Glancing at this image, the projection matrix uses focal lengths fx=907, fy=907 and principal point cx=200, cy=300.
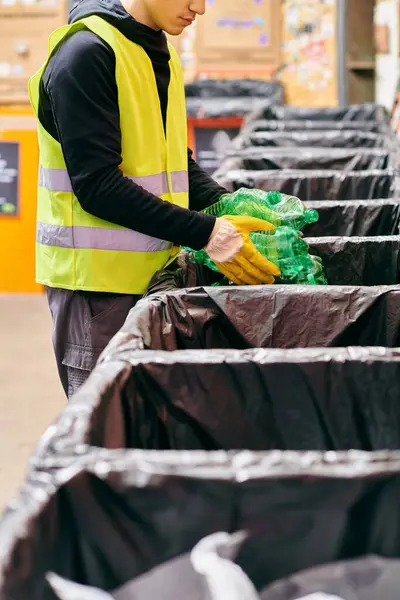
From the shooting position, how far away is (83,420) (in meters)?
1.09

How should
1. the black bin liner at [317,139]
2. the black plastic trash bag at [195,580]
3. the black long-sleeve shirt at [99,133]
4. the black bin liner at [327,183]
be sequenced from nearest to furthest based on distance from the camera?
the black plastic trash bag at [195,580] < the black long-sleeve shirt at [99,133] < the black bin liner at [327,183] < the black bin liner at [317,139]

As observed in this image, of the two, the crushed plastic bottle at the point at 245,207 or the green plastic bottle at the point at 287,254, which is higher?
the crushed plastic bottle at the point at 245,207

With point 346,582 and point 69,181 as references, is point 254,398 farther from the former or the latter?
point 69,181

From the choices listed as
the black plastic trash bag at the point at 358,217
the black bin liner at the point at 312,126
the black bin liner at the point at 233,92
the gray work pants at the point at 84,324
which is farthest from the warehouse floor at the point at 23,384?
the black bin liner at the point at 233,92

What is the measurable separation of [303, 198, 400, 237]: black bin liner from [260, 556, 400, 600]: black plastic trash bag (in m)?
1.71

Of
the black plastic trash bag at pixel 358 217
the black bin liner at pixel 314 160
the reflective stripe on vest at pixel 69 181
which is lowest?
the black plastic trash bag at pixel 358 217

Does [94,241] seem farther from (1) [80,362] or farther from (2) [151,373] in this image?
(2) [151,373]

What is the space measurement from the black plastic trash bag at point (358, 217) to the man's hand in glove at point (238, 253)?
74 cm

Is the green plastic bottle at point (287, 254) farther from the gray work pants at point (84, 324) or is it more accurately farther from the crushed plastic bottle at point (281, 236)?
the gray work pants at point (84, 324)

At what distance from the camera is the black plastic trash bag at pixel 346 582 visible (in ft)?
3.07

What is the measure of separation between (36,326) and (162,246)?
363 centimetres

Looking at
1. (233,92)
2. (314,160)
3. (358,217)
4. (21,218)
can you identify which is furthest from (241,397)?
(233,92)

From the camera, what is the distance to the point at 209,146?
5668 millimetres

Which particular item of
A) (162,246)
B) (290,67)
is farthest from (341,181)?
(290,67)
